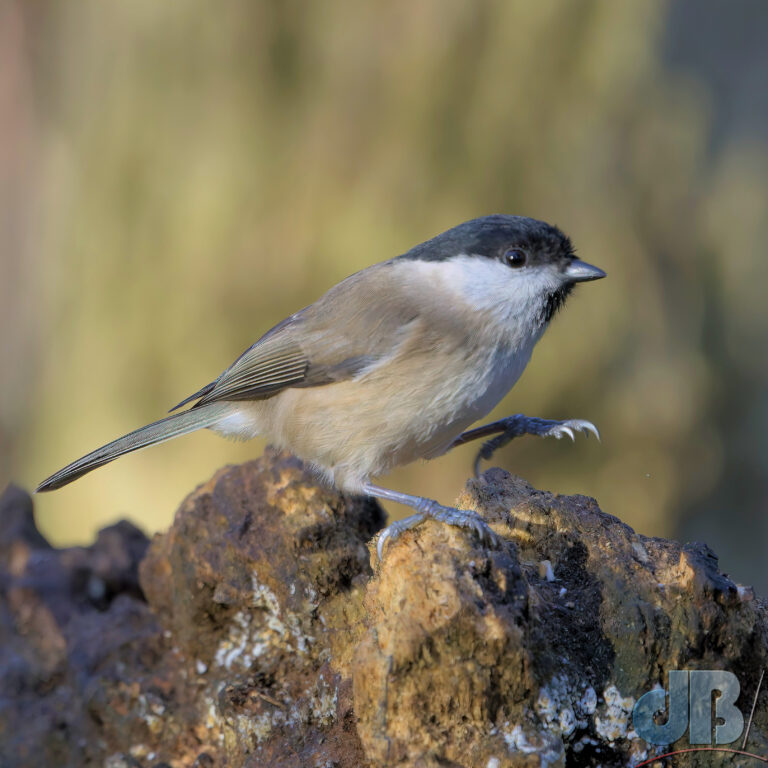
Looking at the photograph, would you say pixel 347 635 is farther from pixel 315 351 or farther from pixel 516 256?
pixel 516 256

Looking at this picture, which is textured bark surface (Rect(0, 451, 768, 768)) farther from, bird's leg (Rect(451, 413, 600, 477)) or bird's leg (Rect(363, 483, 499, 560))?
bird's leg (Rect(451, 413, 600, 477))

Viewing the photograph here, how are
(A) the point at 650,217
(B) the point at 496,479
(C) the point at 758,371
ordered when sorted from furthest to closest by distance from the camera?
(C) the point at 758,371 < (A) the point at 650,217 < (B) the point at 496,479

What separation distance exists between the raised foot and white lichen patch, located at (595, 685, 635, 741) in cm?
38

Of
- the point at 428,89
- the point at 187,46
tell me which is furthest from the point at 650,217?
the point at 187,46

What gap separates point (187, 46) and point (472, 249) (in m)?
2.69

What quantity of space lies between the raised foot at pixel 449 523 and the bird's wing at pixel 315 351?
0.59m

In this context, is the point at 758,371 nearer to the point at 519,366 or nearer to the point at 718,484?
the point at 718,484

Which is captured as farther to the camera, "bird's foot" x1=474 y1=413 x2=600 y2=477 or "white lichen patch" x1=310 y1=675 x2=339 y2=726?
"bird's foot" x1=474 y1=413 x2=600 y2=477

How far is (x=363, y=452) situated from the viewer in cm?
225

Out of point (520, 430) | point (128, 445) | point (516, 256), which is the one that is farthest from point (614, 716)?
point (128, 445)

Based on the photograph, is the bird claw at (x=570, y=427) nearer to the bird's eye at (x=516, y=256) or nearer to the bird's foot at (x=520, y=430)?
the bird's foot at (x=520, y=430)
